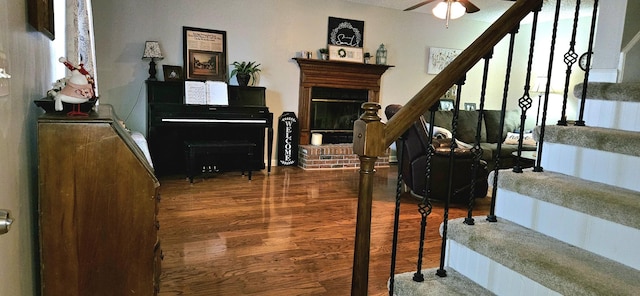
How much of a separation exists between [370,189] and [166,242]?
76.9 inches

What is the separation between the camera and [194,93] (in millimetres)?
5059

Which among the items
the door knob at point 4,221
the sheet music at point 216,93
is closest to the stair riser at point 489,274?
the door knob at point 4,221

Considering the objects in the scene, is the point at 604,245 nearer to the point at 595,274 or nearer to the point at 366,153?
the point at 595,274

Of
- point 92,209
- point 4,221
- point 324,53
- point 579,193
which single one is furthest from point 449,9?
point 4,221

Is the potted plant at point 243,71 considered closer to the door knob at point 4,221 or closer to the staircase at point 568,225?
the staircase at point 568,225

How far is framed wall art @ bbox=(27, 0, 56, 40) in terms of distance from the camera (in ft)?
5.06

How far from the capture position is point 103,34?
4.95 metres

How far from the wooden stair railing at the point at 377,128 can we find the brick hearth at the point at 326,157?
14.1 ft

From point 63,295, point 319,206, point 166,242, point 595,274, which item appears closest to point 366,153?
point 595,274

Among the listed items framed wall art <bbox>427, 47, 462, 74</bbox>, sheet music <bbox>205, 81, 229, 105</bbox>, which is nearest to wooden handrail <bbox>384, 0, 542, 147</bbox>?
sheet music <bbox>205, 81, 229, 105</bbox>

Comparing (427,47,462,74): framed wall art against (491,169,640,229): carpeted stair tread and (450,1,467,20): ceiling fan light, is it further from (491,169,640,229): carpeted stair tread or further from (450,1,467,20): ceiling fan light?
(491,169,640,229): carpeted stair tread

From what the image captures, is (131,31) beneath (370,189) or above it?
above

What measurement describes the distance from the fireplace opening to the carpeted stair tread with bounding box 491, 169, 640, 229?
4.44 m

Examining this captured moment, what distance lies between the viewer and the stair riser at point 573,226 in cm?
148
